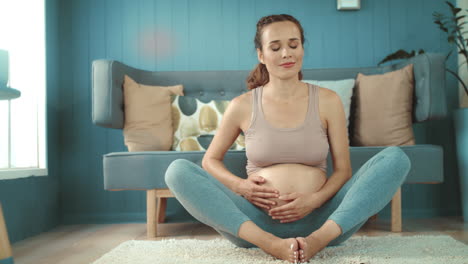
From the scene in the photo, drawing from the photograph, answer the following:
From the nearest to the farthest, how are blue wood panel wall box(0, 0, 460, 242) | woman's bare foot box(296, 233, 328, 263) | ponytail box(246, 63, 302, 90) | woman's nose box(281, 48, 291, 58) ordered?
1. woman's bare foot box(296, 233, 328, 263)
2. woman's nose box(281, 48, 291, 58)
3. ponytail box(246, 63, 302, 90)
4. blue wood panel wall box(0, 0, 460, 242)

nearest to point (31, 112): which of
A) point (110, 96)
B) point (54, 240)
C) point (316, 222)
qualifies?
point (110, 96)

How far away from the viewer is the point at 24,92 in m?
2.63

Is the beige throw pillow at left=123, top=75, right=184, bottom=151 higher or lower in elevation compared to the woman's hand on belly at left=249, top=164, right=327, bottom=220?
higher

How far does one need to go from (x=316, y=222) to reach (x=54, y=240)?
1.47 m

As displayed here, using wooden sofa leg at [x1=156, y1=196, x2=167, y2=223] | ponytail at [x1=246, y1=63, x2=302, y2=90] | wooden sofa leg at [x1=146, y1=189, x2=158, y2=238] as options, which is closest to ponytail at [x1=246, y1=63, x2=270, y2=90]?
ponytail at [x1=246, y1=63, x2=302, y2=90]

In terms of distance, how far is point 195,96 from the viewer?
293cm

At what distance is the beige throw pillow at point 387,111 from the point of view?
2.50 metres

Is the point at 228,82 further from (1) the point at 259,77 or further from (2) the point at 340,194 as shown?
(2) the point at 340,194

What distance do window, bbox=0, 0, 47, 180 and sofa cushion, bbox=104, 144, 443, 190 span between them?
0.58 meters

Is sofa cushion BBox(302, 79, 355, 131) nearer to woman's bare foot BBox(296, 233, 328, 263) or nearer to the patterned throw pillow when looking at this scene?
the patterned throw pillow

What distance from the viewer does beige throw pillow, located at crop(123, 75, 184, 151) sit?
8.40 ft

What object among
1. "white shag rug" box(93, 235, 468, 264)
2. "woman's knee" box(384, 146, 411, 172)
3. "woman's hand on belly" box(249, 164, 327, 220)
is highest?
"woman's knee" box(384, 146, 411, 172)

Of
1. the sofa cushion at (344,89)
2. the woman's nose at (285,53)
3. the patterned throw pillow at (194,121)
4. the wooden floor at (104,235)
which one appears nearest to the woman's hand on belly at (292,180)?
the woman's nose at (285,53)

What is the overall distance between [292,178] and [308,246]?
0.27 metres
